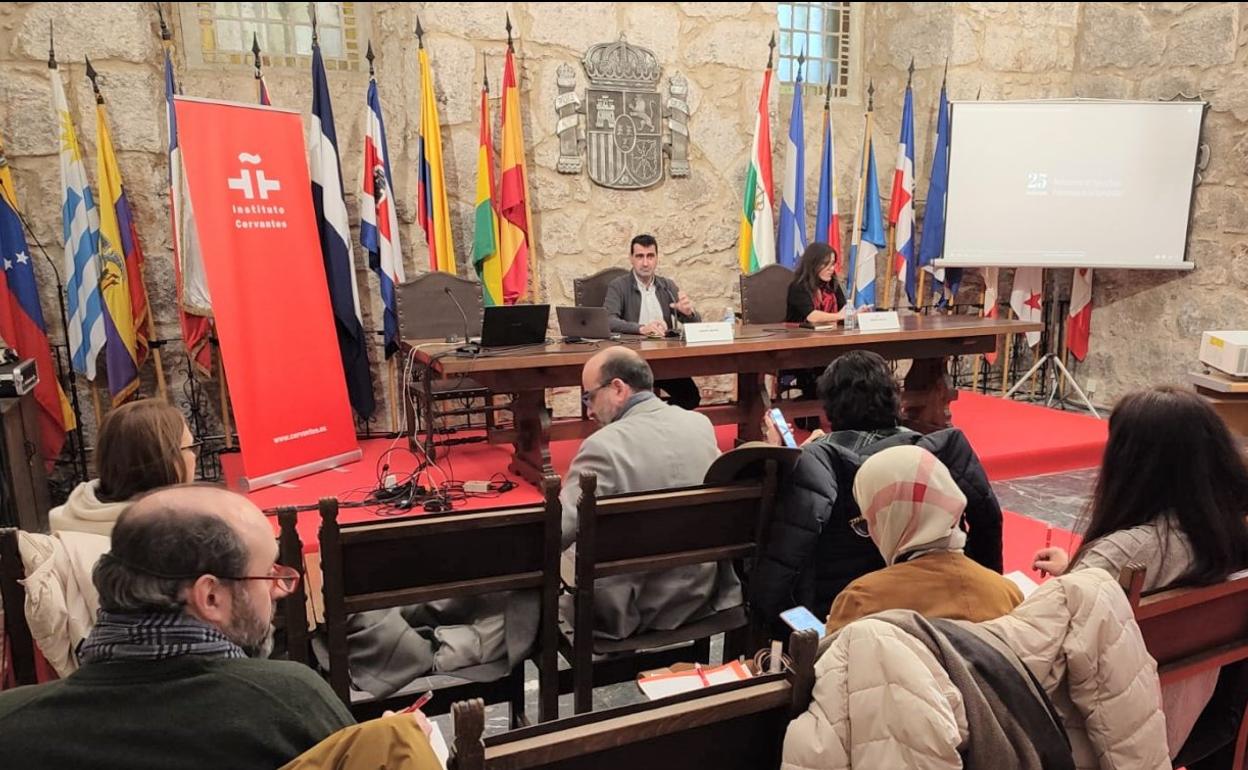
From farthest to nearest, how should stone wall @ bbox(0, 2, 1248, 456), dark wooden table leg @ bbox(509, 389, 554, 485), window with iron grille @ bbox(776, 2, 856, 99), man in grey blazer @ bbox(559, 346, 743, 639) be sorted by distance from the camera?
window with iron grille @ bbox(776, 2, 856, 99) → stone wall @ bbox(0, 2, 1248, 456) → dark wooden table leg @ bbox(509, 389, 554, 485) → man in grey blazer @ bbox(559, 346, 743, 639)

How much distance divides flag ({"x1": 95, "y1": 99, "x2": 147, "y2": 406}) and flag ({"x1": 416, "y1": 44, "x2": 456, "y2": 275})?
1546 millimetres

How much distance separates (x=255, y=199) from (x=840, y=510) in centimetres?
313

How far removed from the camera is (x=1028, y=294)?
6.15 m

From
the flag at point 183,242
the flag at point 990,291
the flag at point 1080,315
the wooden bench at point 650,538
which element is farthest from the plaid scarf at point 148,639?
the flag at point 1080,315

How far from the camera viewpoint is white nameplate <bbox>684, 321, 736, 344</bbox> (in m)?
3.88

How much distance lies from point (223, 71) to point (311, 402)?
2.22m

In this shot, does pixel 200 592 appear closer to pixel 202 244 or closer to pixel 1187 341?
pixel 202 244

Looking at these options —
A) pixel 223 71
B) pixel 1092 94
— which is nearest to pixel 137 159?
pixel 223 71

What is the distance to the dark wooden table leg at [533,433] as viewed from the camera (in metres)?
3.84

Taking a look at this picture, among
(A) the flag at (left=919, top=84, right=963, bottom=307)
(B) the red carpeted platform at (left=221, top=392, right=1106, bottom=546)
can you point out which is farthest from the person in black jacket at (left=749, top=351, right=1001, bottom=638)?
(A) the flag at (left=919, top=84, right=963, bottom=307)

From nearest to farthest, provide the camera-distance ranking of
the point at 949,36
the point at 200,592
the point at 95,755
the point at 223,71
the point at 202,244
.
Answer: the point at 95,755 → the point at 200,592 → the point at 202,244 → the point at 223,71 → the point at 949,36

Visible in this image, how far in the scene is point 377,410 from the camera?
5.04 meters

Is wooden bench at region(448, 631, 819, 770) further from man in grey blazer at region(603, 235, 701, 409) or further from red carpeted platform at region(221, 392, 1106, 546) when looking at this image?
man in grey blazer at region(603, 235, 701, 409)

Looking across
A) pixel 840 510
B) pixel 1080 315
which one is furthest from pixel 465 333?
pixel 1080 315
